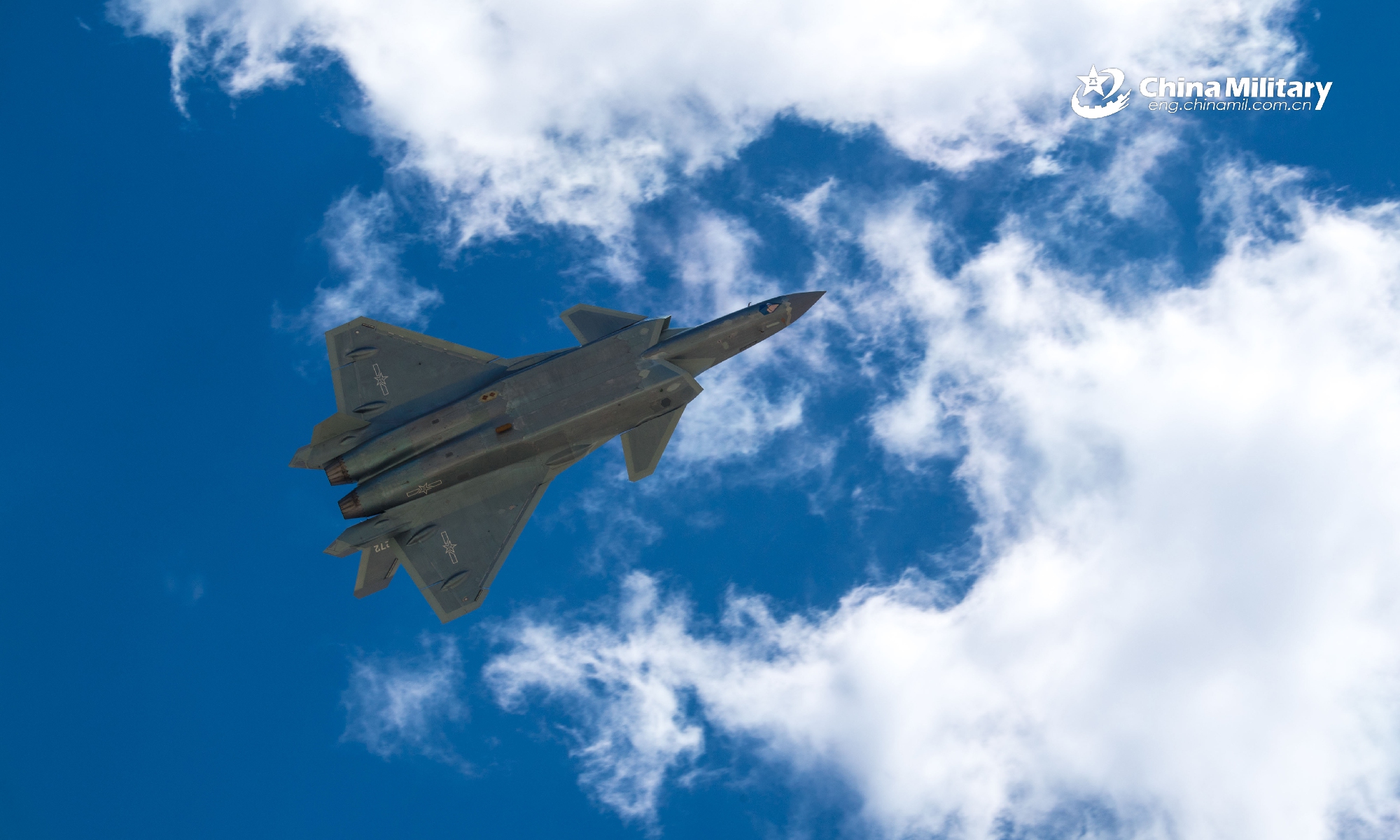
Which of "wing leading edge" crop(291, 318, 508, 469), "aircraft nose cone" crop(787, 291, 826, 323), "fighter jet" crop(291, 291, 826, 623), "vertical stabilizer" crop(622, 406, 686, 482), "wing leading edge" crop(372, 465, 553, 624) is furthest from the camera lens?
"aircraft nose cone" crop(787, 291, 826, 323)

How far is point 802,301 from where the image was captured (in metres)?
43.8

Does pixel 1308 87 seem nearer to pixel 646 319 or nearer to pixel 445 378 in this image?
pixel 646 319

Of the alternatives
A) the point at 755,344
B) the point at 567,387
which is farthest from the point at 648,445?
the point at 755,344

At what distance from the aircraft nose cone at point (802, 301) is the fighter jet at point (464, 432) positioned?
251 inches

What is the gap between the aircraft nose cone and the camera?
4359 cm

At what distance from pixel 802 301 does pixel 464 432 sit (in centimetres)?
2056

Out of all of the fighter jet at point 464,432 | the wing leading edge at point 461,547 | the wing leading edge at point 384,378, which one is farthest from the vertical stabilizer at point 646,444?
the wing leading edge at point 384,378

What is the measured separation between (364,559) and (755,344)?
24458 millimetres

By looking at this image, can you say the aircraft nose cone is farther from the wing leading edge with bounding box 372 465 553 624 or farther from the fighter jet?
the wing leading edge with bounding box 372 465 553 624

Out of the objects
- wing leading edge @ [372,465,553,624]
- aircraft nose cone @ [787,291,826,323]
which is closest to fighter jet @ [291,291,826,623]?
wing leading edge @ [372,465,553,624]

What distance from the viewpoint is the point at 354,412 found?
39.2 meters

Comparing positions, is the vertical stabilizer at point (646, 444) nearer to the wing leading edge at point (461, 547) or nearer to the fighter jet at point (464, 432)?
the fighter jet at point (464, 432)

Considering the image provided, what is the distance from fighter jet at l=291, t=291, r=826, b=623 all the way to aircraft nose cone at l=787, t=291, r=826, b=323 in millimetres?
6384

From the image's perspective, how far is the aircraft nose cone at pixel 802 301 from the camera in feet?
143
